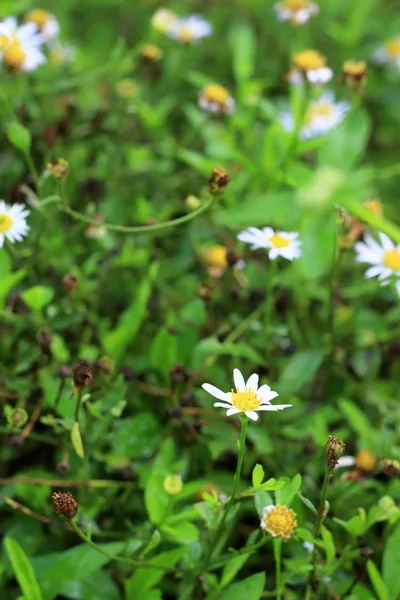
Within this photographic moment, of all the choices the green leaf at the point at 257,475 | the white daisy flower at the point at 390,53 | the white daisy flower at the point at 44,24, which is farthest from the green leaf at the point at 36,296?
the white daisy flower at the point at 390,53

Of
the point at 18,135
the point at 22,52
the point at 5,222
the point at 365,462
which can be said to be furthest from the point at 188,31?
the point at 365,462

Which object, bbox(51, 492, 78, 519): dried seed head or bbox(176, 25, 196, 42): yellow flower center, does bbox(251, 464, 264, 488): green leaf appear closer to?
bbox(51, 492, 78, 519): dried seed head

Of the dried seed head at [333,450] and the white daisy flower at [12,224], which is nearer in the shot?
the dried seed head at [333,450]

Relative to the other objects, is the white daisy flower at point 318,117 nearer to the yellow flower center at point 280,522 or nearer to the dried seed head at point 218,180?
the dried seed head at point 218,180

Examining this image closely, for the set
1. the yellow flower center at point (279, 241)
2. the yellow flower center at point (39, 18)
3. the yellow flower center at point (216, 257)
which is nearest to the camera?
the yellow flower center at point (279, 241)

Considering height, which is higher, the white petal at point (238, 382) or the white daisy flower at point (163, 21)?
the white daisy flower at point (163, 21)

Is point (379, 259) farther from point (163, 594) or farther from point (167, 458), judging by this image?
point (163, 594)

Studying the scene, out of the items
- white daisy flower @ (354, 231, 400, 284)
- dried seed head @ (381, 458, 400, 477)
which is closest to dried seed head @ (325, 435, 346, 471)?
dried seed head @ (381, 458, 400, 477)
